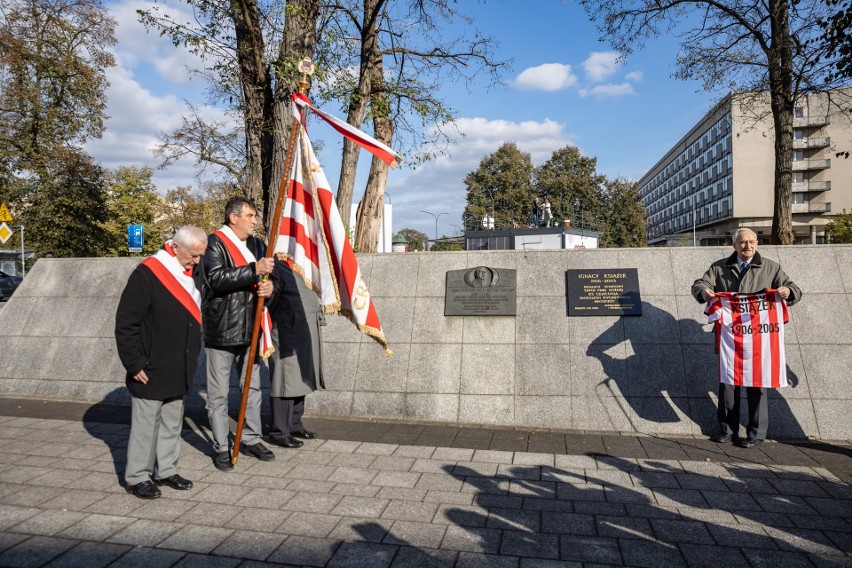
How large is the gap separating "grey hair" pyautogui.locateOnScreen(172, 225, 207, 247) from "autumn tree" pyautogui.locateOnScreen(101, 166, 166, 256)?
37665mm

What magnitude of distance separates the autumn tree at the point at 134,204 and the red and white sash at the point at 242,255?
3709cm

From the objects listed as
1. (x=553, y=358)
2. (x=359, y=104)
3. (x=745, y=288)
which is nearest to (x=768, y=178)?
(x=359, y=104)

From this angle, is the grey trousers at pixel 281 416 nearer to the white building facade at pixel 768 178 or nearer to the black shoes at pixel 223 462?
the black shoes at pixel 223 462

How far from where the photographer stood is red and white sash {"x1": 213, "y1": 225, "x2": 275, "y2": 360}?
5.28 meters

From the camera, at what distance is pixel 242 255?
17.5ft

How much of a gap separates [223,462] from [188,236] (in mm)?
1881

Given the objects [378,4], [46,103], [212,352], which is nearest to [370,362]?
[212,352]

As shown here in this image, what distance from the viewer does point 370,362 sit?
7.48m

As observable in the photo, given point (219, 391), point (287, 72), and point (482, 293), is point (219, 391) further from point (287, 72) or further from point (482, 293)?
point (287, 72)

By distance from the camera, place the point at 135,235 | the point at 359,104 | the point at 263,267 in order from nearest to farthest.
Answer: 1. the point at 263,267
2. the point at 359,104
3. the point at 135,235

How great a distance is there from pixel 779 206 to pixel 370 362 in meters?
8.26

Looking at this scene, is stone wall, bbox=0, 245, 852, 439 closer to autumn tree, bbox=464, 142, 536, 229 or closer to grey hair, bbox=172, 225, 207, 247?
grey hair, bbox=172, 225, 207, 247

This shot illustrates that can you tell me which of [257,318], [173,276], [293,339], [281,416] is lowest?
[281,416]

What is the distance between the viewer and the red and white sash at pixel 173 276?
4699mm
